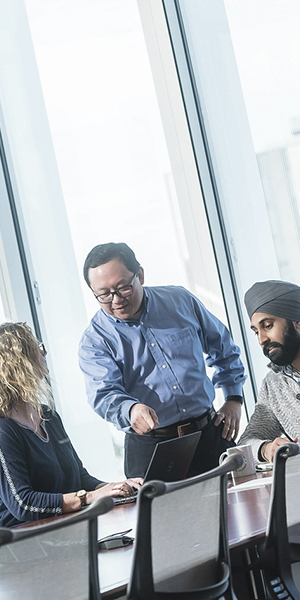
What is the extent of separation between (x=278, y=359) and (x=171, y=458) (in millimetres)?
913

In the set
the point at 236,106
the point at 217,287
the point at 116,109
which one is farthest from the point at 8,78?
the point at 217,287

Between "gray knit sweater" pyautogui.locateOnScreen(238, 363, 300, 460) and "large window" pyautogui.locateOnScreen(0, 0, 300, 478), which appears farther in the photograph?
"large window" pyautogui.locateOnScreen(0, 0, 300, 478)

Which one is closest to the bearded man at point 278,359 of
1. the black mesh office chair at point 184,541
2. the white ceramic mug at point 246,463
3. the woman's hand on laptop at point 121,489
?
the white ceramic mug at point 246,463

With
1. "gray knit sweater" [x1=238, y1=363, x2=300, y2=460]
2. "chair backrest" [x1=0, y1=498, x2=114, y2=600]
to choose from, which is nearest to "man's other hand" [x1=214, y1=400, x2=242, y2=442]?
"gray knit sweater" [x1=238, y1=363, x2=300, y2=460]

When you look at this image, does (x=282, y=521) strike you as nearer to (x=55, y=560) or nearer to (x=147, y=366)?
(x=55, y=560)

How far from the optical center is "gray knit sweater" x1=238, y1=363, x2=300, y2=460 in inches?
117

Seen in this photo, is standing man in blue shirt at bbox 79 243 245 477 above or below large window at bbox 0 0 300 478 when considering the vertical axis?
below

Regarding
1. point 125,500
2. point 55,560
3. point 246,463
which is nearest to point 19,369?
point 125,500

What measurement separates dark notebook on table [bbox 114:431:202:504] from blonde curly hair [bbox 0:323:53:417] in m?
0.81

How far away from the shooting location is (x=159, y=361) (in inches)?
136

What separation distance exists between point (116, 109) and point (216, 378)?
2123mm

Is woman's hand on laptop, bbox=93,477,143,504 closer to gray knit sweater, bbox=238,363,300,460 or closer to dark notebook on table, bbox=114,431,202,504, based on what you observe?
dark notebook on table, bbox=114,431,202,504

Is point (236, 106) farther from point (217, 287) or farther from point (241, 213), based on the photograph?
point (217, 287)

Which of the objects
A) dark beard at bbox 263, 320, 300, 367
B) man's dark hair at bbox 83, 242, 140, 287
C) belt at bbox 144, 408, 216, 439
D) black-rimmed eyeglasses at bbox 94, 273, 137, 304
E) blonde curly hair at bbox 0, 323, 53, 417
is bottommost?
belt at bbox 144, 408, 216, 439
